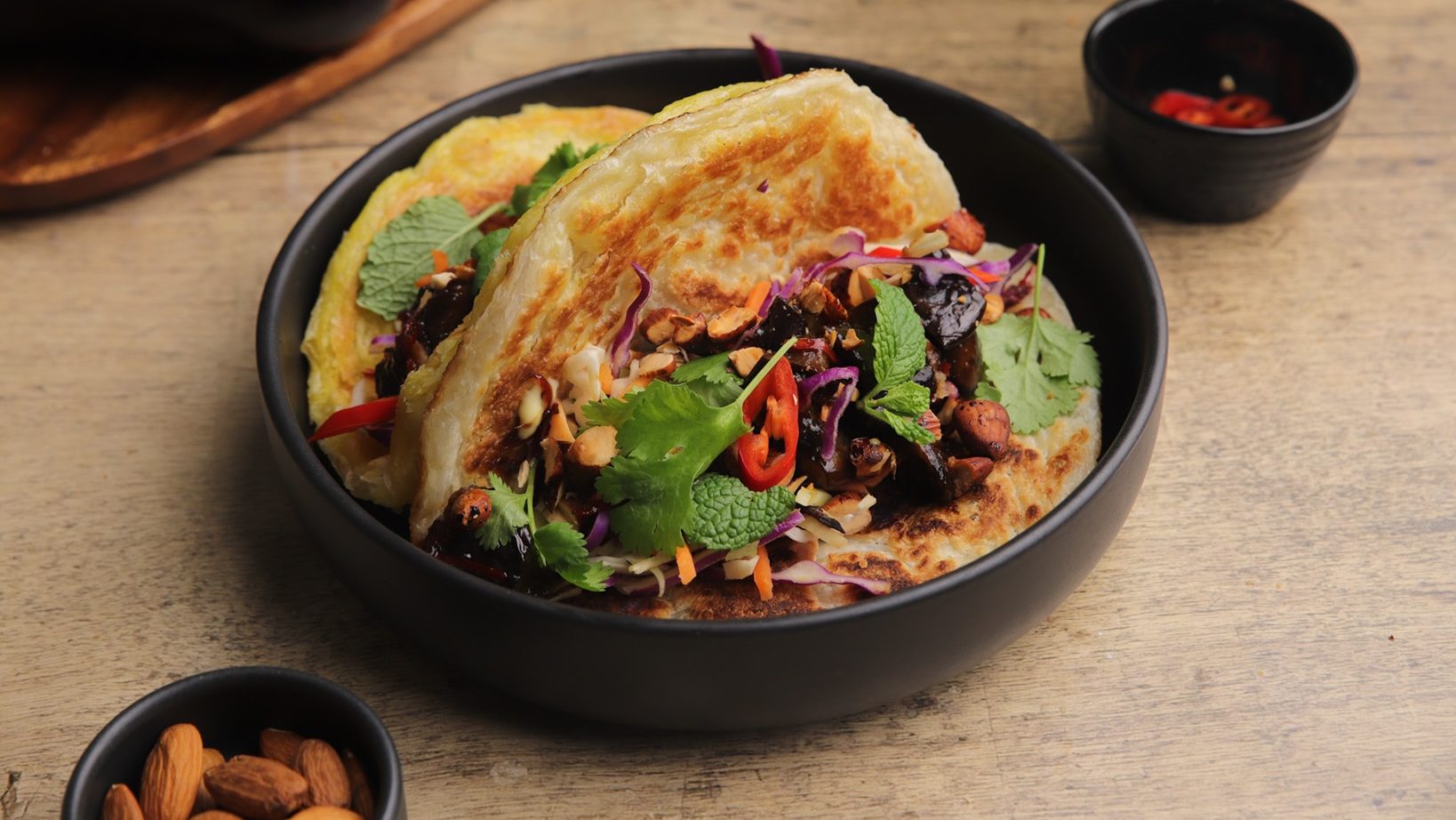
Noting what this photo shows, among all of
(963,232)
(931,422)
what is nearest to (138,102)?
(963,232)

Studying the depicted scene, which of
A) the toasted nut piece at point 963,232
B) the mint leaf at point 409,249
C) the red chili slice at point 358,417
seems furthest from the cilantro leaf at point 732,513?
the mint leaf at point 409,249

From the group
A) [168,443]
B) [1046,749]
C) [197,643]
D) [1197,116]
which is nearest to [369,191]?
[168,443]

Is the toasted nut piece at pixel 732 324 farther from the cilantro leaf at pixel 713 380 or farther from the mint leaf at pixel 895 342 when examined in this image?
the mint leaf at pixel 895 342

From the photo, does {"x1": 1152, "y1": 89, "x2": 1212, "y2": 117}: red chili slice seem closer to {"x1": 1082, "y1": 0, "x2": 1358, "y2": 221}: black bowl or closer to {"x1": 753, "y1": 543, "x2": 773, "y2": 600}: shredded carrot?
{"x1": 1082, "y1": 0, "x2": 1358, "y2": 221}: black bowl

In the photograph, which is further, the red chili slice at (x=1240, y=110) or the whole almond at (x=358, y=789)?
the red chili slice at (x=1240, y=110)

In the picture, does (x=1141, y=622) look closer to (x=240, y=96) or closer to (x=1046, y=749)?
(x=1046, y=749)
